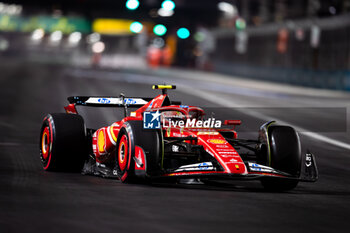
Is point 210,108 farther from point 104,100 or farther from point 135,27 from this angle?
point 135,27

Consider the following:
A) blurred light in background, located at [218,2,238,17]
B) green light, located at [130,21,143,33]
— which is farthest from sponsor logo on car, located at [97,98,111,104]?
blurred light in background, located at [218,2,238,17]

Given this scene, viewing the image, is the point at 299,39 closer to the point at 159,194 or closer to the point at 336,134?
the point at 336,134

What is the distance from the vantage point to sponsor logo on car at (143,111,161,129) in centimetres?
943

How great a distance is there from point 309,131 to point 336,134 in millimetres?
643

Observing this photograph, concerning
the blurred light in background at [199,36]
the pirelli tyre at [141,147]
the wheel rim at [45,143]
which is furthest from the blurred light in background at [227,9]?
the pirelli tyre at [141,147]

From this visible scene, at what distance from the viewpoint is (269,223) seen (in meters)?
7.19

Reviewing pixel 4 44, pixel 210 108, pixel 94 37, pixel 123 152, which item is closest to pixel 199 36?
pixel 94 37

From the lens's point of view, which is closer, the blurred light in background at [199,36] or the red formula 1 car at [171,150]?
the red formula 1 car at [171,150]

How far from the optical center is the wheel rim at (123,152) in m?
9.57

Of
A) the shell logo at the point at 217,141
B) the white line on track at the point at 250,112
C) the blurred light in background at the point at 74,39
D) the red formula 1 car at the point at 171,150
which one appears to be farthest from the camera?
the blurred light in background at the point at 74,39

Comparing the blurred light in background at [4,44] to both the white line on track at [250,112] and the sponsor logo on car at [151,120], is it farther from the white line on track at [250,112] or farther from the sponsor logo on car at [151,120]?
the sponsor logo on car at [151,120]

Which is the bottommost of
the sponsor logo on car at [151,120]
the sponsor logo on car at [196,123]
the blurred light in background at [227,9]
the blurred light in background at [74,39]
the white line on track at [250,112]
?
the white line on track at [250,112]

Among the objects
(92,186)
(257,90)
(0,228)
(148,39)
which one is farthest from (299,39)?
(0,228)

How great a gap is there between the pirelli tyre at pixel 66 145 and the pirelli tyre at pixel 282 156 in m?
2.55
